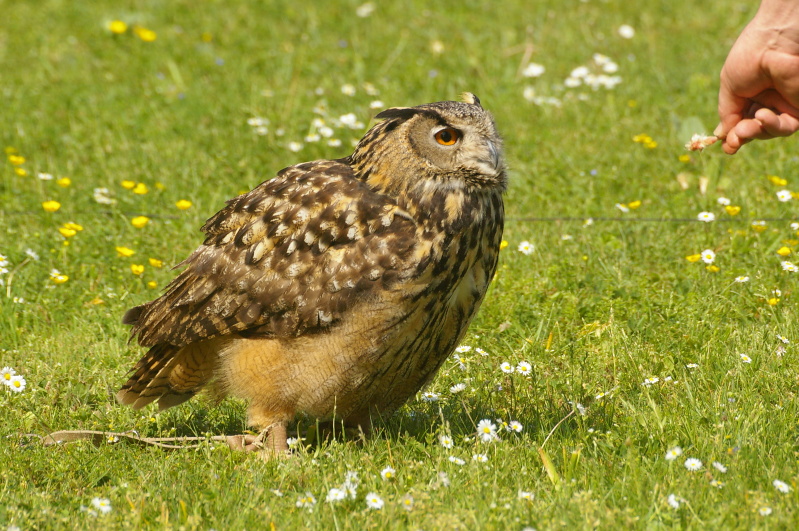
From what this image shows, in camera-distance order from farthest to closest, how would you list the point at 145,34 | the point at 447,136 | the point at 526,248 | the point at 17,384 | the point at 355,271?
1. the point at 145,34
2. the point at 526,248
3. the point at 17,384
4. the point at 447,136
5. the point at 355,271

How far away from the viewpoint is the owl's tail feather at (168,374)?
14.3ft

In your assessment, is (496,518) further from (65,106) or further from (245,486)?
(65,106)

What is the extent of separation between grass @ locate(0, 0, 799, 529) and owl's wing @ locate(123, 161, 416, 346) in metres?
0.53

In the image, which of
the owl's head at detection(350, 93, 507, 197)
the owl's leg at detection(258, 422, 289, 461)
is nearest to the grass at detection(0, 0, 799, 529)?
the owl's leg at detection(258, 422, 289, 461)

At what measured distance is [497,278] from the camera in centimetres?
555

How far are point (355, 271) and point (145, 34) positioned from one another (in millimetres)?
6288

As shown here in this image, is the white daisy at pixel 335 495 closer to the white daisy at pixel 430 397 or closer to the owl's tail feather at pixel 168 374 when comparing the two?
the owl's tail feather at pixel 168 374

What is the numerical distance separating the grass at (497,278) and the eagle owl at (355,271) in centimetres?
29

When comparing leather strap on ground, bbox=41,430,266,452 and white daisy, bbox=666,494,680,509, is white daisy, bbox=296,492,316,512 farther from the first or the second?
white daisy, bbox=666,494,680,509

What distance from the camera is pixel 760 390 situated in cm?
428

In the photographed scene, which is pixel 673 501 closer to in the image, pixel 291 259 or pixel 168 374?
pixel 291 259

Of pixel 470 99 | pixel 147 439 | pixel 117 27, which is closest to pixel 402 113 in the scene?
pixel 470 99

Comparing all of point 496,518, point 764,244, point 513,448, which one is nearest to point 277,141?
point 764,244

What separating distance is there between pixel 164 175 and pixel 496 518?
429 cm
